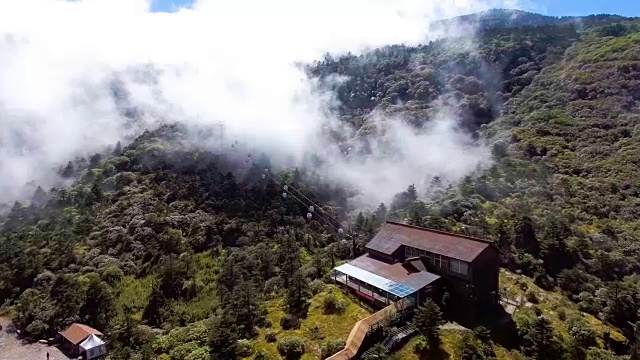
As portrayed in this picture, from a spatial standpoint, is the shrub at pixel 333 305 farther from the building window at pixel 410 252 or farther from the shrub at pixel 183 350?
the shrub at pixel 183 350

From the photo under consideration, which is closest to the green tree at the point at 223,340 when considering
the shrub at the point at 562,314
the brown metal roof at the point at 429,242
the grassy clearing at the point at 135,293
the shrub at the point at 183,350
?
the shrub at the point at 183,350

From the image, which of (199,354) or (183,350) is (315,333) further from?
(183,350)

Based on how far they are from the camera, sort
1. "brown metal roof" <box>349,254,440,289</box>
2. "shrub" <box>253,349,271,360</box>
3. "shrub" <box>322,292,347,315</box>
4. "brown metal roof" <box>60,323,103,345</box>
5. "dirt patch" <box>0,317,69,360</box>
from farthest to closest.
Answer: "dirt patch" <box>0,317,69,360</box> < "brown metal roof" <box>60,323,103,345</box> < "shrub" <box>322,292,347,315</box> < "brown metal roof" <box>349,254,440,289</box> < "shrub" <box>253,349,271,360</box>

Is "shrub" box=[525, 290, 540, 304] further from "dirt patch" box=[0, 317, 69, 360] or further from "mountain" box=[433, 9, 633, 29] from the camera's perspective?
"mountain" box=[433, 9, 633, 29]

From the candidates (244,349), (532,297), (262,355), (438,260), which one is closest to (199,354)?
(244,349)

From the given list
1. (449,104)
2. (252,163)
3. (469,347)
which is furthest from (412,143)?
(469,347)

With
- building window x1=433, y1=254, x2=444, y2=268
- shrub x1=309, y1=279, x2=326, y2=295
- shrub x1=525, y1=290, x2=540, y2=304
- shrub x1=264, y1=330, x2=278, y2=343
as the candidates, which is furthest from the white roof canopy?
shrub x1=525, y1=290, x2=540, y2=304
